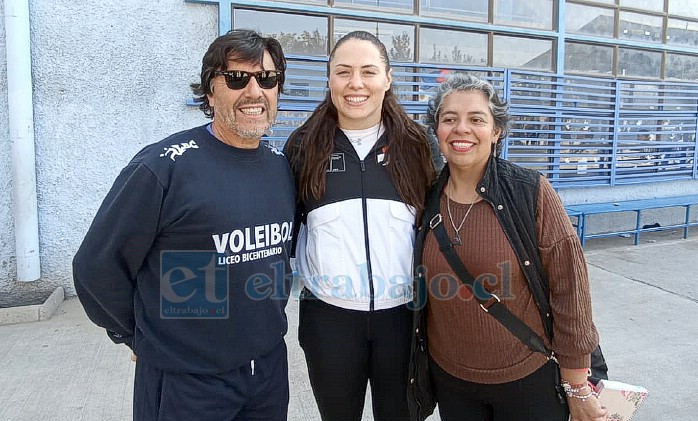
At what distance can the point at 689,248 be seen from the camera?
6.84m

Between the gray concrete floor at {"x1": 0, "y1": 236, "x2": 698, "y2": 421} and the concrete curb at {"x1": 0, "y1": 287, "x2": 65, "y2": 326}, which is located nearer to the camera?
the gray concrete floor at {"x1": 0, "y1": 236, "x2": 698, "y2": 421}

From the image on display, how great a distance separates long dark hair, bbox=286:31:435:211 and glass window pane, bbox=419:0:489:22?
418 centimetres

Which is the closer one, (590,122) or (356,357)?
(356,357)

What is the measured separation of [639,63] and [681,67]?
3.01ft

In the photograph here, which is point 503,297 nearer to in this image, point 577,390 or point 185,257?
point 577,390

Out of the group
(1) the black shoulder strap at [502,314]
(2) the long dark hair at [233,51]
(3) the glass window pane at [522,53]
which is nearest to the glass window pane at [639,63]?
(3) the glass window pane at [522,53]

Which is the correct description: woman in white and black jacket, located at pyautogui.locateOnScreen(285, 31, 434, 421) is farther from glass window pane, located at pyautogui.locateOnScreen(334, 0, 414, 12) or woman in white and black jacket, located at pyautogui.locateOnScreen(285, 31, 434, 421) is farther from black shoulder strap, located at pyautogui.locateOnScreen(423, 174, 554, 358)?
glass window pane, located at pyautogui.locateOnScreen(334, 0, 414, 12)

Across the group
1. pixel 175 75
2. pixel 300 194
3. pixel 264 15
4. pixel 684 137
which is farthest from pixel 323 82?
pixel 684 137

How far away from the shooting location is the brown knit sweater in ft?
5.48

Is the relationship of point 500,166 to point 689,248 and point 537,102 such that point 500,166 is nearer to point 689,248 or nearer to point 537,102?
point 537,102

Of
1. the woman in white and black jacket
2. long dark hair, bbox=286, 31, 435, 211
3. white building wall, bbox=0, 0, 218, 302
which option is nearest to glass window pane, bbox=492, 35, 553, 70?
white building wall, bbox=0, 0, 218, 302

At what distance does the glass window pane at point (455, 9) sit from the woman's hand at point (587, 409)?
504 cm

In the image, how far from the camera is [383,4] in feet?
18.7

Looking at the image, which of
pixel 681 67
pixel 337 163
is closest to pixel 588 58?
pixel 681 67
